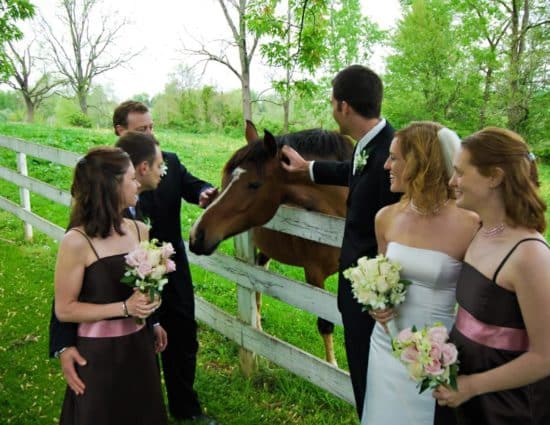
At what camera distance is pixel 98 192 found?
89.7 inches

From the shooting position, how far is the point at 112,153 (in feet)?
7.67

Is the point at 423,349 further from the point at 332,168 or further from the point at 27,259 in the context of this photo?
the point at 27,259

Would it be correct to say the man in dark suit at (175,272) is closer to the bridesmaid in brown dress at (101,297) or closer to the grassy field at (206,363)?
the grassy field at (206,363)

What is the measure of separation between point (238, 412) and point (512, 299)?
2572 mm

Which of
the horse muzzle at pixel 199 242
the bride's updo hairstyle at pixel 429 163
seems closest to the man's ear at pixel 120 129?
the horse muzzle at pixel 199 242

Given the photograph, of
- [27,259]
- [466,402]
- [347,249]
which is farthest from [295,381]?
[27,259]

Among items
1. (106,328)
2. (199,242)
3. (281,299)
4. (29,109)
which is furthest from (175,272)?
(29,109)

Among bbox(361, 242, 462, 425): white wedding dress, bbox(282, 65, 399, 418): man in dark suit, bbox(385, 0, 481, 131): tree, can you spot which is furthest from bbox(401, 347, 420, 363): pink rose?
bbox(385, 0, 481, 131): tree

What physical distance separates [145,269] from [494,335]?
1.38 metres

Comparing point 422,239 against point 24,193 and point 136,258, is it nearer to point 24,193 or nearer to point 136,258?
point 136,258

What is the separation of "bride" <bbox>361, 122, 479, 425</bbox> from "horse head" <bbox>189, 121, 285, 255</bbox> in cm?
131

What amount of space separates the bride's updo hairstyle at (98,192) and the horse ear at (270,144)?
1.16 metres

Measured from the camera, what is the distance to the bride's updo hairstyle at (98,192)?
2.27 m

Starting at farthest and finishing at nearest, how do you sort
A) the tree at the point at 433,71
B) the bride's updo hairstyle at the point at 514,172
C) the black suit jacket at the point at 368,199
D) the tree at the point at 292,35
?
the tree at the point at 433,71 → the tree at the point at 292,35 → the black suit jacket at the point at 368,199 → the bride's updo hairstyle at the point at 514,172
